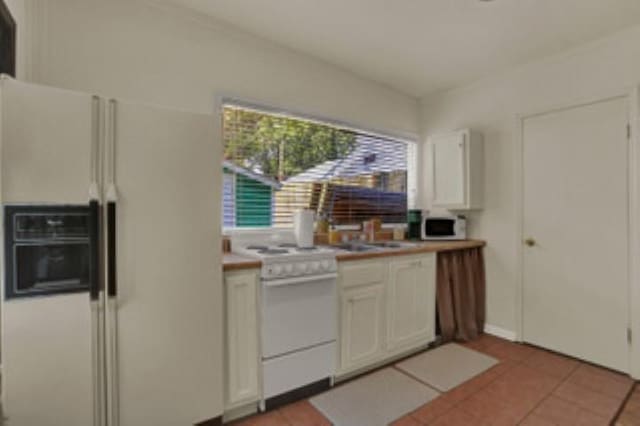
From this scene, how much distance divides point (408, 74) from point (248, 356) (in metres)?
2.87

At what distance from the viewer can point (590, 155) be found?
2.53 metres

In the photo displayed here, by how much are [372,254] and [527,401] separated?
136cm

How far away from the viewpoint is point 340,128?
3.13 metres

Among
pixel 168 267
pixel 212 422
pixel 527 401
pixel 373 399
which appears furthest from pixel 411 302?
pixel 168 267

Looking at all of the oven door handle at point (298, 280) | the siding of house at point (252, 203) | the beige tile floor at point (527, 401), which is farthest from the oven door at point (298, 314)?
the siding of house at point (252, 203)

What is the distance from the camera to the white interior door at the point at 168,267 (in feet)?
4.77

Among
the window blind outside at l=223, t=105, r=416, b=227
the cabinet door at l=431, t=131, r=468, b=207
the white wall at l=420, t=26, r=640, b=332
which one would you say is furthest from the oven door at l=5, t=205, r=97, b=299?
the white wall at l=420, t=26, r=640, b=332

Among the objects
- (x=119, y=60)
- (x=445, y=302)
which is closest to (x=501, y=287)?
(x=445, y=302)

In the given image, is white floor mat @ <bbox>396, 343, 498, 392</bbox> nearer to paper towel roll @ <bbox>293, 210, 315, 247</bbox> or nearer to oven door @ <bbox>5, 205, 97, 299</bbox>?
paper towel roll @ <bbox>293, 210, 315, 247</bbox>

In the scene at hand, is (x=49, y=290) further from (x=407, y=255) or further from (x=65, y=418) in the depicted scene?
(x=407, y=255)

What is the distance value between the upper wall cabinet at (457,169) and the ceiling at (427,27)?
26.4 inches

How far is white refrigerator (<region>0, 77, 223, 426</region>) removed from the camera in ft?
4.12

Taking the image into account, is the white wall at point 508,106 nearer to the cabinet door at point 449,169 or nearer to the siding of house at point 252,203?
the cabinet door at point 449,169

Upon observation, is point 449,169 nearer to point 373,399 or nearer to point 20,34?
point 373,399
